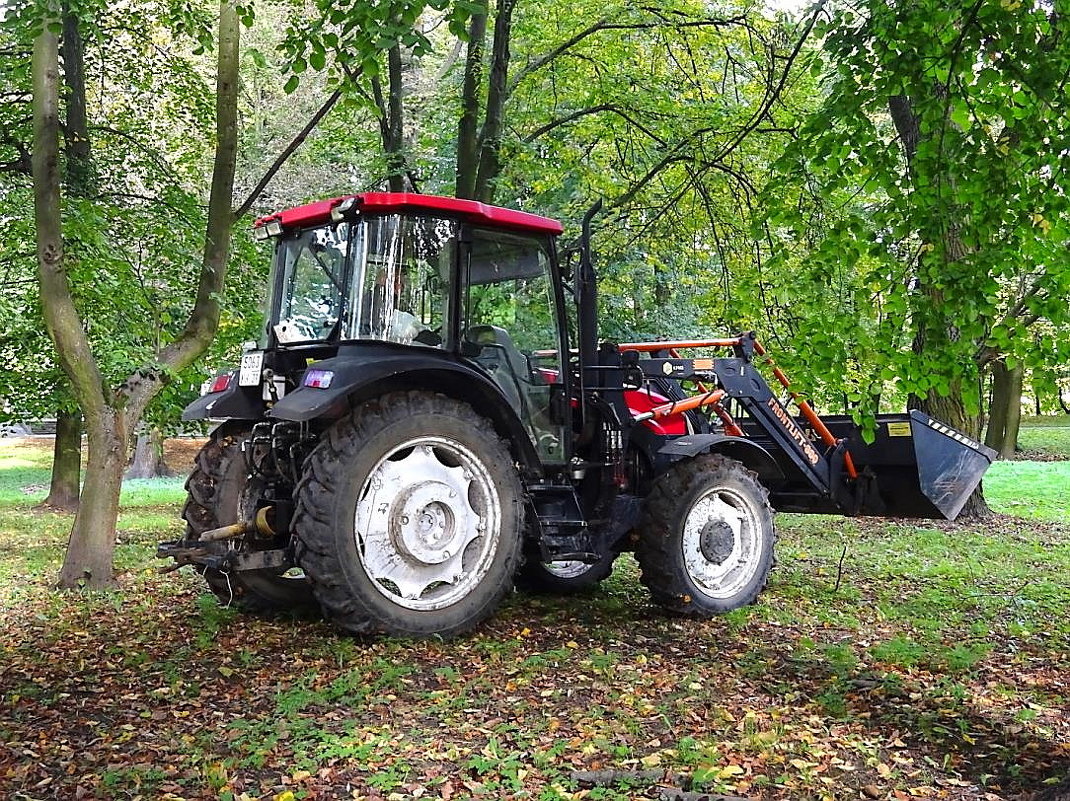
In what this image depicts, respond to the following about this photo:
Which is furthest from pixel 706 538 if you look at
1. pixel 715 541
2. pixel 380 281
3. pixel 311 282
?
pixel 311 282

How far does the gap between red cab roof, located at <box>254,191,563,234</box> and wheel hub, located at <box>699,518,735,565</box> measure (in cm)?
217

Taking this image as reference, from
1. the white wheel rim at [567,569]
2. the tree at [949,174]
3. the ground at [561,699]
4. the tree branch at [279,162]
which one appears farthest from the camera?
the tree branch at [279,162]

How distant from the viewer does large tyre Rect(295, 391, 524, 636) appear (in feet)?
18.2

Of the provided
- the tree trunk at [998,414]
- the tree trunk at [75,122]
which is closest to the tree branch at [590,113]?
the tree trunk at [75,122]

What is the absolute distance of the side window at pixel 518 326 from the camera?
21.0ft

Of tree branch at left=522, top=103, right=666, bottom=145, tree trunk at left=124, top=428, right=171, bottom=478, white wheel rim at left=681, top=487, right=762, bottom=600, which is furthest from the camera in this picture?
tree trunk at left=124, top=428, right=171, bottom=478

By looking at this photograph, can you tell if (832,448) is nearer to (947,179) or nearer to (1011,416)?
(947,179)

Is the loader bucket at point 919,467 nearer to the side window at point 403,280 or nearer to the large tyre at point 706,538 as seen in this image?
the large tyre at point 706,538

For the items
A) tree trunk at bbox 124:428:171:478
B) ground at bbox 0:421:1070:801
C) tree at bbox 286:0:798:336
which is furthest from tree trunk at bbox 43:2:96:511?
tree trunk at bbox 124:428:171:478

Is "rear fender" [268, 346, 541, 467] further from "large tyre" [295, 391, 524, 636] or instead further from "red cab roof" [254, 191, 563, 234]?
"red cab roof" [254, 191, 563, 234]

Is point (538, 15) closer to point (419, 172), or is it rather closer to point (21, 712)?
point (419, 172)

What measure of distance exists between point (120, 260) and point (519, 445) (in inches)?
160

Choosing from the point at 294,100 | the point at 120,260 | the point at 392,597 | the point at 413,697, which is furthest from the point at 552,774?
the point at 294,100

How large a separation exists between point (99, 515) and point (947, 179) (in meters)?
6.27
